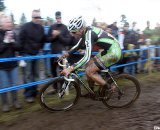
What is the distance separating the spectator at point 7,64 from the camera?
6.32 metres

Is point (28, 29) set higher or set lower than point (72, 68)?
higher

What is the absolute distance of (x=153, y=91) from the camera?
320 inches

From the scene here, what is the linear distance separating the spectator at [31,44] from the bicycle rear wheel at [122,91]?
1.86 m

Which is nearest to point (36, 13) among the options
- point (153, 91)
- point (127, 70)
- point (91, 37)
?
point (91, 37)

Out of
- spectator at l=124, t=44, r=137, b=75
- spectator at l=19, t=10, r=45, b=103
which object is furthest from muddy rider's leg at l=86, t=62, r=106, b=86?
spectator at l=124, t=44, r=137, b=75

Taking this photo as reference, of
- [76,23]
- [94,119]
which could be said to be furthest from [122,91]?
[76,23]

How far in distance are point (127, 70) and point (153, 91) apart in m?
2.56

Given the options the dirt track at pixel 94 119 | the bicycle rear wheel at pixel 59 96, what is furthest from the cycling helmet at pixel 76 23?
the dirt track at pixel 94 119

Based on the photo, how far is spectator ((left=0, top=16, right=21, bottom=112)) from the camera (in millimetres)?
6320

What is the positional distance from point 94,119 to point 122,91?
3.60 ft

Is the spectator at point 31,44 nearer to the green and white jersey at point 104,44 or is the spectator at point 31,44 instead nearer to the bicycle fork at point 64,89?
the bicycle fork at point 64,89

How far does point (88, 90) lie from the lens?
252 inches

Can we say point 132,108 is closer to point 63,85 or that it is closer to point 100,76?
point 100,76

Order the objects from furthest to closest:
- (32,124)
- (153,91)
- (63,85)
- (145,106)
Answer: (153,91) → (145,106) → (63,85) → (32,124)
